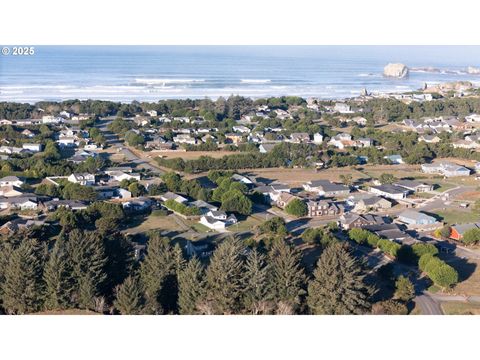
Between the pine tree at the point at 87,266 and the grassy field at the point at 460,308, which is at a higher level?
the pine tree at the point at 87,266

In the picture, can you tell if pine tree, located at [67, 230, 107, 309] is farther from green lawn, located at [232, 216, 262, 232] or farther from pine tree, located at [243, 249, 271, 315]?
green lawn, located at [232, 216, 262, 232]

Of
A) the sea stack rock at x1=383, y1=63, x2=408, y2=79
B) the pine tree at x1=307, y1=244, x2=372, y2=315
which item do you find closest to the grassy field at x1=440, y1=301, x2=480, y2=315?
the pine tree at x1=307, y1=244, x2=372, y2=315

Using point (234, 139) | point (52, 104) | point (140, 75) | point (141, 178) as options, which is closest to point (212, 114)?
point (234, 139)

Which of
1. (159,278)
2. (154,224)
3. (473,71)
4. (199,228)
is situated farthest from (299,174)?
(473,71)

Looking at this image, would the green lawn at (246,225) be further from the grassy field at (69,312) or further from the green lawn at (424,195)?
the grassy field at (69,312)

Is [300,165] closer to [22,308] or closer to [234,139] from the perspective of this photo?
[234,139]

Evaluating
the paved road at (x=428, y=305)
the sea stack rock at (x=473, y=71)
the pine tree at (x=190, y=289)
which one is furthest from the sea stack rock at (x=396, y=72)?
the pine tree at (x=190, y=289)
